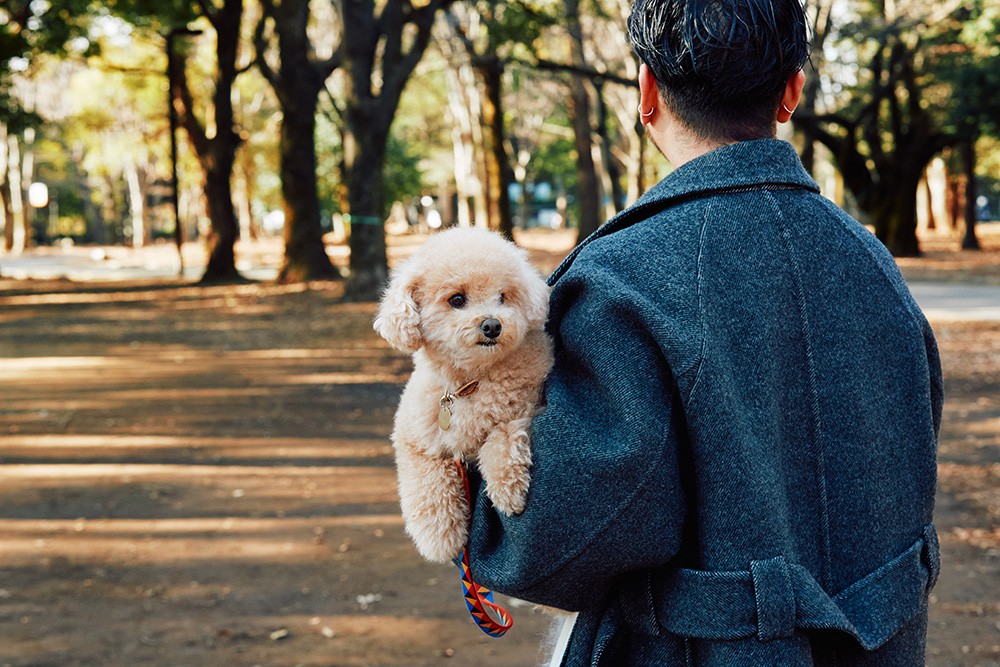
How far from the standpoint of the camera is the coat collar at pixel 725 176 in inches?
Answer: 67.8

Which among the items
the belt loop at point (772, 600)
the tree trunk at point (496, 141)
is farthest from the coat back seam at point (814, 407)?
the tree trunk at point (496, 141)

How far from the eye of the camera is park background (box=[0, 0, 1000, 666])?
541 centimetres

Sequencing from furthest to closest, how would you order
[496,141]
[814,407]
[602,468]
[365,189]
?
[496,141]
[365,189]
[814,407]
[602,468]

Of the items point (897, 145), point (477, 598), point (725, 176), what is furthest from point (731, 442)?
point (897, 145)

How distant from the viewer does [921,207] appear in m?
52.7

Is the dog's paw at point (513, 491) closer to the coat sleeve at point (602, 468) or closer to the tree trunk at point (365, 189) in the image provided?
the coat sleeve at point (602, 468)

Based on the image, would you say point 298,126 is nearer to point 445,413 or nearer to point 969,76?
point 969,76

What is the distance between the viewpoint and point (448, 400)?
1.80 metres

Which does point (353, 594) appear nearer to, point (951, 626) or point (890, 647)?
point (951, 626)

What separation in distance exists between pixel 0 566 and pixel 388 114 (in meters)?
12.9

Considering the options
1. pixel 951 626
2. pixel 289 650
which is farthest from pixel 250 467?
pixel 951 626

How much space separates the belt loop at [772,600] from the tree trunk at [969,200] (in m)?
30.6

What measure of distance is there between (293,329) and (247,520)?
9246 millimetres

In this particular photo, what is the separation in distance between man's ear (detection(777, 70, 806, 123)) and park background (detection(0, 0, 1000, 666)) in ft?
0.58
